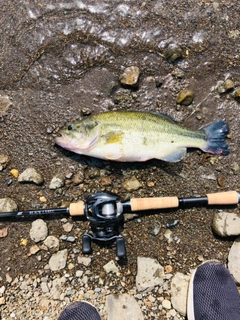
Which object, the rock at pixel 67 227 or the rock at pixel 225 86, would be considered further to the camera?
the rock at pixel 225 86

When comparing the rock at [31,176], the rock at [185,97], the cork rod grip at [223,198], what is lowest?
the cork rod grip at [223,198]

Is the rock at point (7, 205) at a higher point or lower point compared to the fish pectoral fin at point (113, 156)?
lower

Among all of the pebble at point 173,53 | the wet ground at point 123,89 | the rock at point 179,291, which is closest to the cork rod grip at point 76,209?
the wet ground at point 123,89

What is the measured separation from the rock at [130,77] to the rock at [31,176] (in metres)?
1.71

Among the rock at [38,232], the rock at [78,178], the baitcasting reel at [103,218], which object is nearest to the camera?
the baitcasting reel at [103,218]

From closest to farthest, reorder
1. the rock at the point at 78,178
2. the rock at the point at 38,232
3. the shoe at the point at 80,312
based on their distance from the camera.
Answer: the shoe at the point at 80,312 → the rock at the point at 38,232 → the rock at the point at 78,178

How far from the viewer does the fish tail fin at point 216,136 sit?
151 inches

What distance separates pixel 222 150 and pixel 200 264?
1.56m

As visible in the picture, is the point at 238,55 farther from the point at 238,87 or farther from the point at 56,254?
the point at 56,254

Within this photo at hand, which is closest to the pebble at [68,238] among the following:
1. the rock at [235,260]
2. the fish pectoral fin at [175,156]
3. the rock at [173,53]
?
the fish pectoral fin at [175,156]

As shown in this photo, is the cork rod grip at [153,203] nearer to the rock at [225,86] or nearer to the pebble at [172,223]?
the pebble at [172,223]

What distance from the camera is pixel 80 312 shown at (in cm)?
361

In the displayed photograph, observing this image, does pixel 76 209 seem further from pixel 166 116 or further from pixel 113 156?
pixel 166 116

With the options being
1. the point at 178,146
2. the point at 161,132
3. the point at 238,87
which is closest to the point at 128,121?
the point at 161,132
